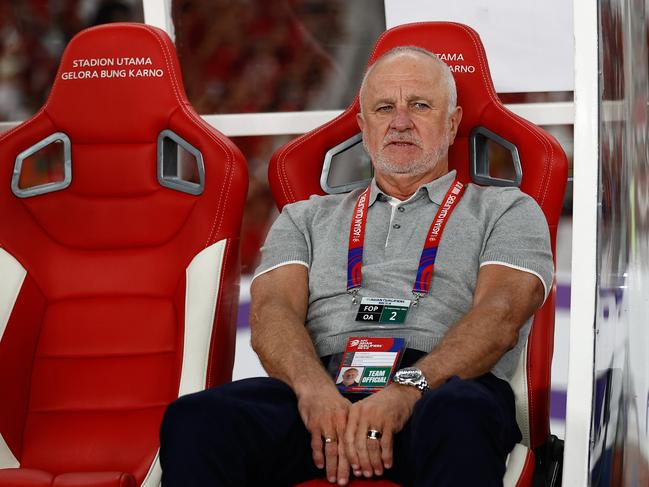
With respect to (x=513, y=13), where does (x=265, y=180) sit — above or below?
below

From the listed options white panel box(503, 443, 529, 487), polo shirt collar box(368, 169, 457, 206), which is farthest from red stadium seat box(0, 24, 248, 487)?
white panel box(503, 443, 529, 487)

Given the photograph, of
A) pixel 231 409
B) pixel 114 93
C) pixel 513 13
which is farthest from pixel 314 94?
pixel 231 409

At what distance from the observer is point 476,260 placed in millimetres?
2254

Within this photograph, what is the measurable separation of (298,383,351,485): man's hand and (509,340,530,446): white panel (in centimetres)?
46

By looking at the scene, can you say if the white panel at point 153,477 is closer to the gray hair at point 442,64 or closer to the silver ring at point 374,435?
the silver ring at point 374,435

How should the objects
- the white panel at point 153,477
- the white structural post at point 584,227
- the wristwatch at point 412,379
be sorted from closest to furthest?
the white structural post at point 584,227
the wristwatch at point 412,379
the white panel at point 153,477

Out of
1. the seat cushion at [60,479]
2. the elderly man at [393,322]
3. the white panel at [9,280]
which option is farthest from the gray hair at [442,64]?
the seat cushion at [60,479]

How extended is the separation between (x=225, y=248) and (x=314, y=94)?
107 cm

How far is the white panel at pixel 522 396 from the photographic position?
2211 millimetres

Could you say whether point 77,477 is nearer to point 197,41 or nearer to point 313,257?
point 313,257

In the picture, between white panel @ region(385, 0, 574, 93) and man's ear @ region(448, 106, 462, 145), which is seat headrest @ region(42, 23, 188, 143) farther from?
white panel @ region(385, 0, 574, 93)

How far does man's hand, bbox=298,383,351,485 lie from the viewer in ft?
6.05

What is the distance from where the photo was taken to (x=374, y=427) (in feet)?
6.08

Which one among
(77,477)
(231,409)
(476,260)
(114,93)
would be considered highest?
(114,93)
